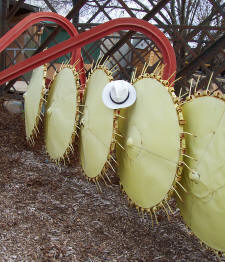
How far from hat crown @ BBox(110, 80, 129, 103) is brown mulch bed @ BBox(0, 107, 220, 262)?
0.98 metres

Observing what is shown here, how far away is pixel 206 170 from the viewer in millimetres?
1577

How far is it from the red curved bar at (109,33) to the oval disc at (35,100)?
0.26 meters

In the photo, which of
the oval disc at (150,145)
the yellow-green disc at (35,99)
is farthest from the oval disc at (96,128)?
the yellow-green disc at (35,99)

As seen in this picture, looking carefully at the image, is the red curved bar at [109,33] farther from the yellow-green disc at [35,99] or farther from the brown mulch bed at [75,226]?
the brown mulch bed at [75,226]

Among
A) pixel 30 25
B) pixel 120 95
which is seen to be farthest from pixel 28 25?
pixel 120 95

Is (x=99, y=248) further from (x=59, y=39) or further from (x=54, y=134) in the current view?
(x=59, y=39)

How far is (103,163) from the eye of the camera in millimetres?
2066

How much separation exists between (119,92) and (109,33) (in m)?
0.78

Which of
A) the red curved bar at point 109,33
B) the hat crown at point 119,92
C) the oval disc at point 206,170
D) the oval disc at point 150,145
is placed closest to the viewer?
the oval disc at point 206,170

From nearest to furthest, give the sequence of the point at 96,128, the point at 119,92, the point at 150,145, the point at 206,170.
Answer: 1. the point at 206,170
2. the point at 150,145
3. the point at 119,92
4. the point at 96,128

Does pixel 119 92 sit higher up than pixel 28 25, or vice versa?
pixel 28 25

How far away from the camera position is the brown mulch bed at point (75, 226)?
79.7 inches

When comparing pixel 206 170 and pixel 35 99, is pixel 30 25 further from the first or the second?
pixel 206 170

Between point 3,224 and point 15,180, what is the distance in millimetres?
787
